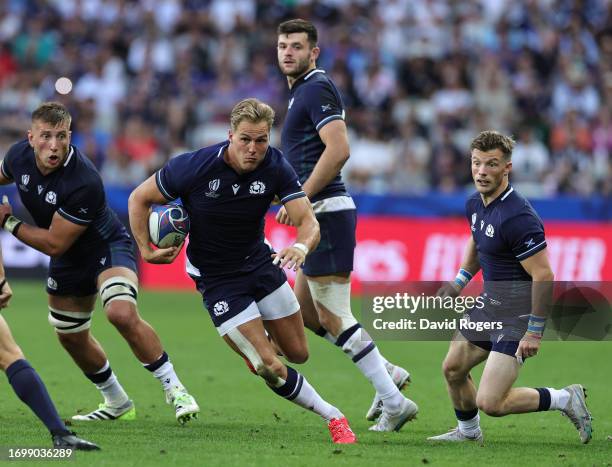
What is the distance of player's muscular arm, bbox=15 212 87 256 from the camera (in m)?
8.18

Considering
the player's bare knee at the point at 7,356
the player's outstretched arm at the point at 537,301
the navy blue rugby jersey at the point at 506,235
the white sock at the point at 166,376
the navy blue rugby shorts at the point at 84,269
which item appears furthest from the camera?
the navy blue rugby shorts at the point at 84,269

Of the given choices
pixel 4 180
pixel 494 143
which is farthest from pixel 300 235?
pixel 4 180

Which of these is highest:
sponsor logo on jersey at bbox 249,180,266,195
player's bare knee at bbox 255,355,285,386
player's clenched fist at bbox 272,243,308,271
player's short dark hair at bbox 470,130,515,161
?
player's short dark hair at bbox 470,130,515,161

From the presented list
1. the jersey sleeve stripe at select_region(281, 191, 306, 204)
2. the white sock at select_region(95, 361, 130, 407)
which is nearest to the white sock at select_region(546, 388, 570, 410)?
the jersey sleeve stripe at select_region(281, 191, 306, 204)

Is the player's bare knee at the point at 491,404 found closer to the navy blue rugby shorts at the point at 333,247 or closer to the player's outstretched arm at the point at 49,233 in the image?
the navy blue rugby shorts at the point at 333,247

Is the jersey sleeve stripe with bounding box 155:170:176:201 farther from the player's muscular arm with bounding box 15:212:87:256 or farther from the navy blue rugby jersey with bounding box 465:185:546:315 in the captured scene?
the navy blue rugby jersey with bounding box 465:185:546:315

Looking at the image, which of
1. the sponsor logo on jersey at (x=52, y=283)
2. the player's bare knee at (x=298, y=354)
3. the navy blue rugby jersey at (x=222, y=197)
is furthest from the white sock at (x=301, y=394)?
A: the sponsor logo on jersey at (x=52, y=283)

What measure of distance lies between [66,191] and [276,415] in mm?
2326

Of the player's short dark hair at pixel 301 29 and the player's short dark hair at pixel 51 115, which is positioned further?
the player's short dark hair at pixel 301 29

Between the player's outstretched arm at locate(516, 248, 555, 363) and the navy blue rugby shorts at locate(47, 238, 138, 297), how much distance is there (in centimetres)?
299

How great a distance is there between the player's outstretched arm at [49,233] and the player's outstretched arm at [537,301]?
3194mm

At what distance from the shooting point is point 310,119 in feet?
28.9

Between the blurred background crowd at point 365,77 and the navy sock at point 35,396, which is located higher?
the blurred background crowd at point 365,77

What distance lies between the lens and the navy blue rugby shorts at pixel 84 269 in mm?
8625
